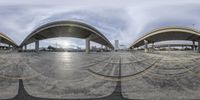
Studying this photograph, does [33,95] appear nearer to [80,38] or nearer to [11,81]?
[11,81]

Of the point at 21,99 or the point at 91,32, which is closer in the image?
the point at 21,99

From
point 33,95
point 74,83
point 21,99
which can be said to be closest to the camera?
point 21,99

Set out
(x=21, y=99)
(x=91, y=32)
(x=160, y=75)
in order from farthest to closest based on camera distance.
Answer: (x=91, y=32), (x=160, y=75), (x=21, y=99)

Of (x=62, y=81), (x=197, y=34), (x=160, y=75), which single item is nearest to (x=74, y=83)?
(x=62, y=81)

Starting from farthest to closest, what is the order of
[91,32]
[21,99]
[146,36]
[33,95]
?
1. [146,36]
2. [91,32]
3. [33,95]
4. [21,99]

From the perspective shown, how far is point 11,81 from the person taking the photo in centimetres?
879

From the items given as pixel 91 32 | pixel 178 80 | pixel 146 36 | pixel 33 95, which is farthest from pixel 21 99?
pixel 146 36

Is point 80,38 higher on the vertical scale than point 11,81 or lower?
higher

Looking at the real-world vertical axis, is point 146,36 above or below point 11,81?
above

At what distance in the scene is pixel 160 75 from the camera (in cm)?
984

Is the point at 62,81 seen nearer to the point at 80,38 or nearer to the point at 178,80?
the point at 178,80

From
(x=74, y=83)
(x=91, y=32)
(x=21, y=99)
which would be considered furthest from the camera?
(x=91, y=32)

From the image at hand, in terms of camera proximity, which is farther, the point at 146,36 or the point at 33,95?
the point at 146,36

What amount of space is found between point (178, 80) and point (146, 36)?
62642 millimetres
